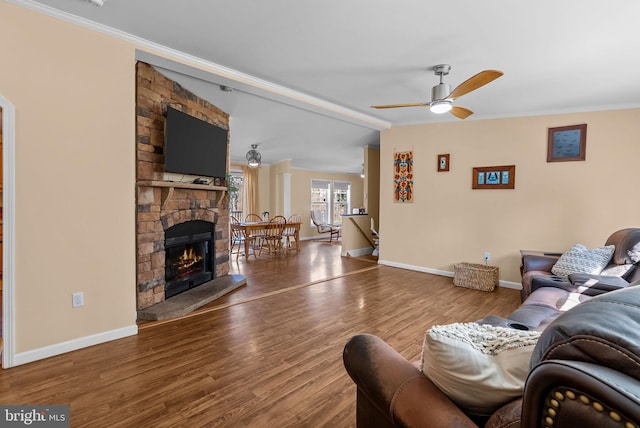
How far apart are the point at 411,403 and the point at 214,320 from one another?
256cm

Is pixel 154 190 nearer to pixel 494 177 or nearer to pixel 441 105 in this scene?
pixel 441 105

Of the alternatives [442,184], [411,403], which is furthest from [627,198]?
[411,403]

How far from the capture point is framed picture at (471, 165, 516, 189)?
440 centimetres

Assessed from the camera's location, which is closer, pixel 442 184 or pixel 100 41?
pixel 100 41

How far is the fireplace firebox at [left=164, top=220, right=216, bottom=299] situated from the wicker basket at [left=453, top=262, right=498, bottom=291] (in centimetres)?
352

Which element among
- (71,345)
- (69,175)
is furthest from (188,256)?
(69,175)

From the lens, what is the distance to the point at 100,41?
2473 millimetres

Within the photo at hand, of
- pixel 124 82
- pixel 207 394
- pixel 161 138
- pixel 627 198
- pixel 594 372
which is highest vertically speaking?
pixel 124 82

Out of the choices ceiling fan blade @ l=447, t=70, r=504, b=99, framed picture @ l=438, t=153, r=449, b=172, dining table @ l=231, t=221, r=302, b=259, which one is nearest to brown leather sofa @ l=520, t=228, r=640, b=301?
ceiling fan blade @ l=447, t=70, r=504, b=99

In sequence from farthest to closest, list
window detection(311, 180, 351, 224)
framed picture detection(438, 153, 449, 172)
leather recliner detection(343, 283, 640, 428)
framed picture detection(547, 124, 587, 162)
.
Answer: window detection(311, 180, 351, 224)
framed picture detection(438, 153, 449, 172)
framed picture detection(547, 124, 587, 162)
leather recliner detection(343, 283, 640, 428)

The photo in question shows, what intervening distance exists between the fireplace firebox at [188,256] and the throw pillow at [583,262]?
13.6 feet

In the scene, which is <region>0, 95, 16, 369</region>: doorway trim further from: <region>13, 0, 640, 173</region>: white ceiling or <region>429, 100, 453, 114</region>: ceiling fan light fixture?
<region>429, 100, 453, 114</region>: ceiling fan light fixture

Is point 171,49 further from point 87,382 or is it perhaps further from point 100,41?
point 87,382

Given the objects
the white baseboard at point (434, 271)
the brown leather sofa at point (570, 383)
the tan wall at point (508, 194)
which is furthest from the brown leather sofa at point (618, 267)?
the brown leather sofa at point (570, 383)
